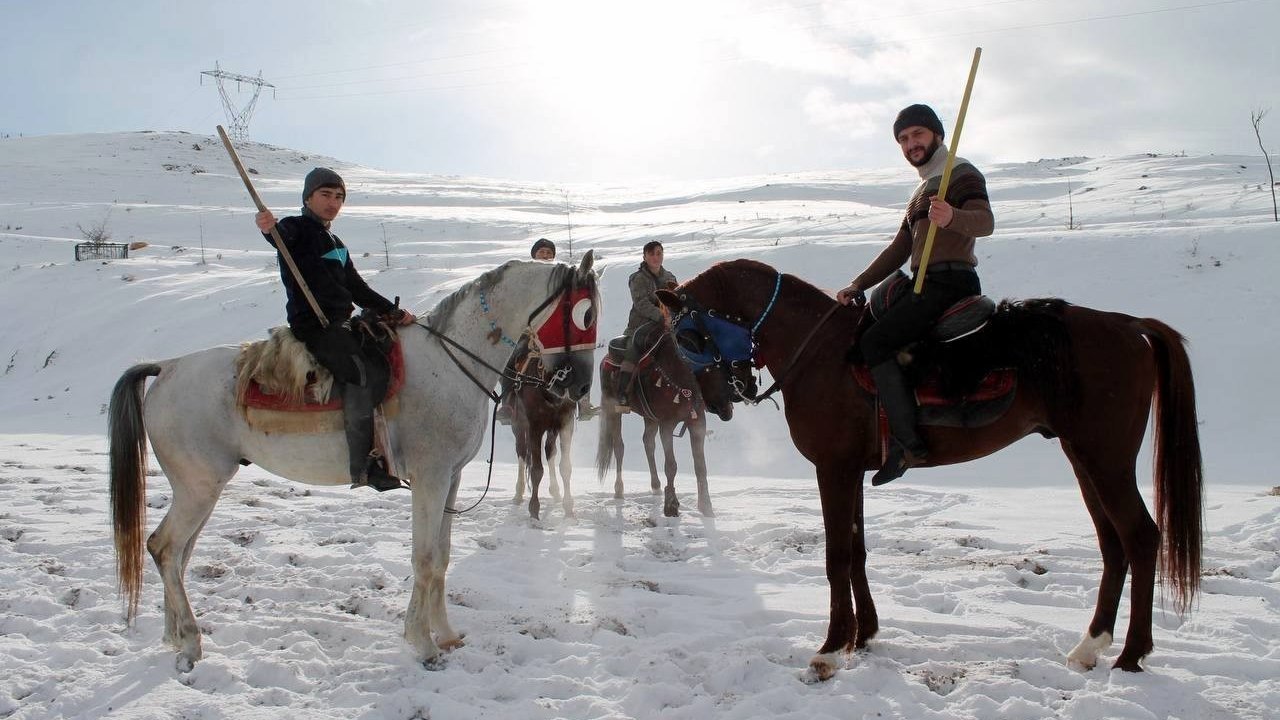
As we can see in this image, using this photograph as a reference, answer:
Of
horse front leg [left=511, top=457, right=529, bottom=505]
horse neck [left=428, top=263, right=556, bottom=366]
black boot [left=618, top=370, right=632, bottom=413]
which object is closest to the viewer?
A: horse neck [left=428, top=263, right=556, bottom=366]

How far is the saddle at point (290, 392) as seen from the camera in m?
4.65

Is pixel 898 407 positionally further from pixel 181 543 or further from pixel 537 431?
pixel 537 431

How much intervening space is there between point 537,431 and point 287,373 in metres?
4.11

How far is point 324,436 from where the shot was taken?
474cm

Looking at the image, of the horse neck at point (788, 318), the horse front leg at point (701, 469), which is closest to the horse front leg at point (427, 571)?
the horse neck at point (788, 318)

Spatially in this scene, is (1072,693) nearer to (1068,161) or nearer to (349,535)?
(349,535)

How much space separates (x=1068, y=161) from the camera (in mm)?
42375

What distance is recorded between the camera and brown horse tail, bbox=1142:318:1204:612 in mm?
4207

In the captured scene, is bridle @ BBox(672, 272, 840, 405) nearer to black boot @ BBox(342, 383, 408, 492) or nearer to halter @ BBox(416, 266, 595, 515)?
halter @ BBox(416, 266, 595, 515)

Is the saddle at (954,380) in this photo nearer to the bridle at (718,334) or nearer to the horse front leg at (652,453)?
the bridle at (718,334)

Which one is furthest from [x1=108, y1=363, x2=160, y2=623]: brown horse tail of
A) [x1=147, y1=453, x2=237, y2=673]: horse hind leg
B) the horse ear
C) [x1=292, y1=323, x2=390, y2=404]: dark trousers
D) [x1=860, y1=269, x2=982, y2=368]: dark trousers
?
[x1=860, y1=269, x2=982, y2=368]: dark trousers

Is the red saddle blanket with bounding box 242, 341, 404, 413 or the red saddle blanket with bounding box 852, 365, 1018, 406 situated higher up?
the red saddle blanket with bounding box 852, 365, 1018, 406

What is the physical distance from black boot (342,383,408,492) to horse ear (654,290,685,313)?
5.99 feet

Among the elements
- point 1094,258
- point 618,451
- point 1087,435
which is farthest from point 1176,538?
point 1094,258
